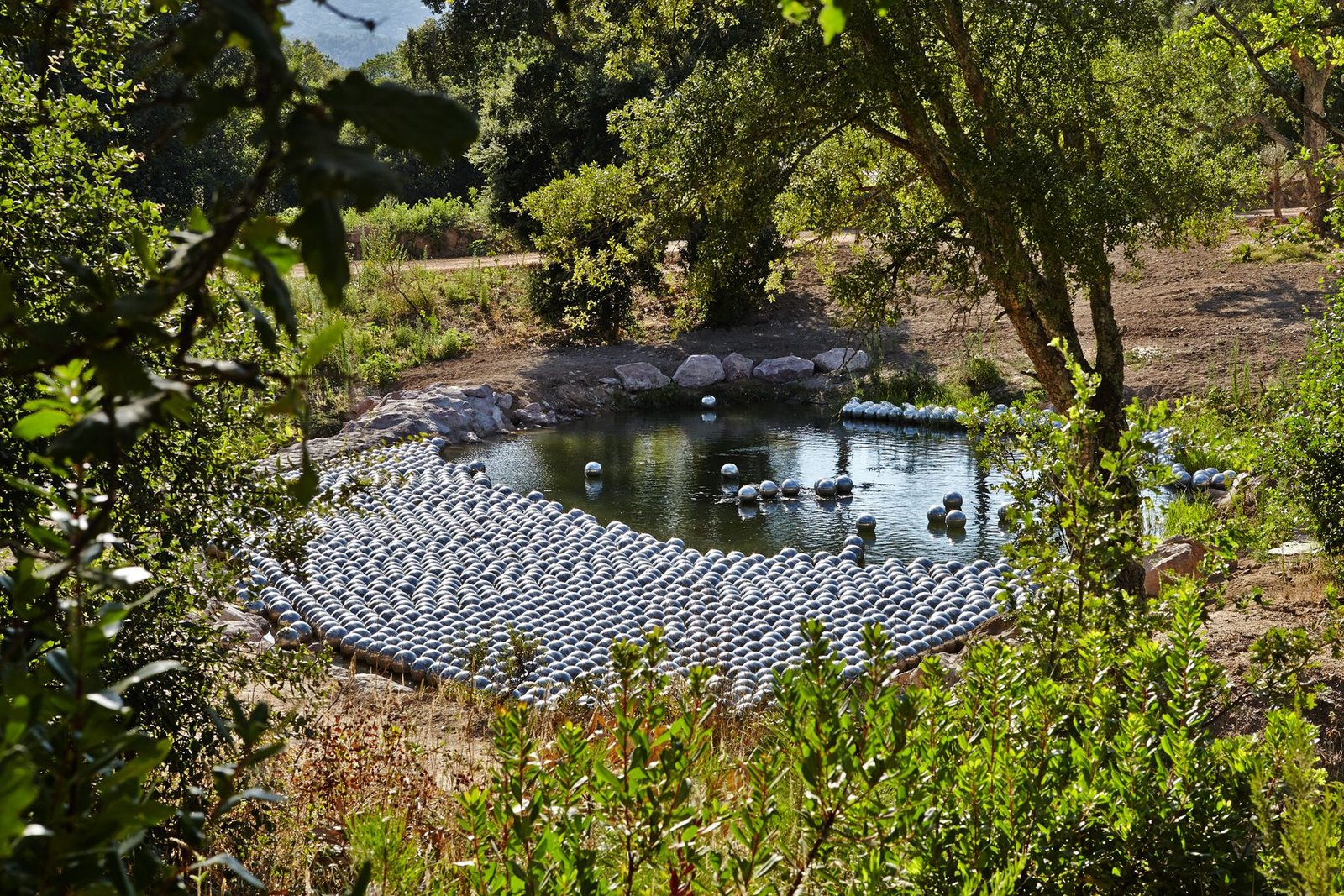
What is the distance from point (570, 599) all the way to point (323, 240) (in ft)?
22.1

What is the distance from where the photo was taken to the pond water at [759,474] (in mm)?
9023

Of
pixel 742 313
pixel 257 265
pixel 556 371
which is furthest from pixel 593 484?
pixel 257 265

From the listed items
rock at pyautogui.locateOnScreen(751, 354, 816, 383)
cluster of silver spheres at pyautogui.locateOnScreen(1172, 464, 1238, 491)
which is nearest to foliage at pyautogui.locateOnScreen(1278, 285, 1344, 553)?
cluster of silver spheres at pyautogui.locateOnScreen(1172, 464, 1238, 491)

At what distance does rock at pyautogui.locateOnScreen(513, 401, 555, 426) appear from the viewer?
1362cm

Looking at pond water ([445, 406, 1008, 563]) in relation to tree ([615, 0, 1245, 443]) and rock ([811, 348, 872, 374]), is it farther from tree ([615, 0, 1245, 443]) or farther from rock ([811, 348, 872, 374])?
tree ([615, 0, 1245, 443])

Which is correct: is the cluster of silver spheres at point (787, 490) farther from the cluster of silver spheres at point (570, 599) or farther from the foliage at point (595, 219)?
the foliage at point (595, 219)

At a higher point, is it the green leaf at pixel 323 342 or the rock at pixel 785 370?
the green leaf at pixel 323 342

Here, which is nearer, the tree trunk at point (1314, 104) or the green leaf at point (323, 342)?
the green leaf at point (323, 342)

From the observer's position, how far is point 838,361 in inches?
588

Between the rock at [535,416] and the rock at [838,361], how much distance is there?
3.75m

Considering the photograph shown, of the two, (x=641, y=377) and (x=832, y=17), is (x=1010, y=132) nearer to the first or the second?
(x=832, y=17)

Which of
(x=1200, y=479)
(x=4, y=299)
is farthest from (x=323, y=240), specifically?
(x=1200, y=479)

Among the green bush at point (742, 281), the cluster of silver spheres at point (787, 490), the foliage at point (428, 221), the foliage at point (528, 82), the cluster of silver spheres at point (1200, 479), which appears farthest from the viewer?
the foliage at point (428, 221)

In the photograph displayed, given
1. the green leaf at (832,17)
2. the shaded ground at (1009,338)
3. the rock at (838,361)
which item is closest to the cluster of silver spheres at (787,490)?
the shaded ground at (1009,338)
